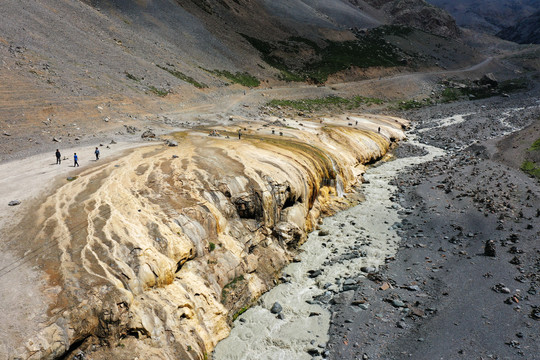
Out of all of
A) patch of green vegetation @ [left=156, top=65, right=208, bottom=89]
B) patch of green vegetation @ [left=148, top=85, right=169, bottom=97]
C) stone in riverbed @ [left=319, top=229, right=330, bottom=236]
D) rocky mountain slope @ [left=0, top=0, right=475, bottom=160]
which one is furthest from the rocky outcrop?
stone in riverbed @ [left=319, top=229, right=330, bottom=236]

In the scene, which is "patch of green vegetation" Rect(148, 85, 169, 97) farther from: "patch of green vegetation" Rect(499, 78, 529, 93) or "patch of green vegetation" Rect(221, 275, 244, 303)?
"patch of green vegetation" Rect(499, 78, 529, 93)

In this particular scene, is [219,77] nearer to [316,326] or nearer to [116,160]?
[116,160]

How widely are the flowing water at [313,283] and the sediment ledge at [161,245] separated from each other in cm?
97

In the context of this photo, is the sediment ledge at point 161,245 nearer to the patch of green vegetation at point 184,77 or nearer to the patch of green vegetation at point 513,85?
the patch of green vegetation at point 184,77

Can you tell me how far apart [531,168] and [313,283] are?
3327 centimetres

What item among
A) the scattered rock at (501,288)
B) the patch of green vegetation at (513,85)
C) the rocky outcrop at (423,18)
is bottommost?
the scattered rock at (501,288)

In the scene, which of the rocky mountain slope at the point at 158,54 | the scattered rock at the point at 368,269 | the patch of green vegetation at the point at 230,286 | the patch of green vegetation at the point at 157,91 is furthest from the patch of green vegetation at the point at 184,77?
the scattered rock at the point at 368,269

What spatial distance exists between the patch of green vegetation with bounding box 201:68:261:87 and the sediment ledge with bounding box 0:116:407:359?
51.2 m

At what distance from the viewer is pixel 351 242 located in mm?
26500

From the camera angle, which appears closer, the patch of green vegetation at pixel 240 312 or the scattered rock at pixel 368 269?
the patch of green vegetation at pixel 240 312

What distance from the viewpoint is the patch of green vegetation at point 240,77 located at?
78.5 m

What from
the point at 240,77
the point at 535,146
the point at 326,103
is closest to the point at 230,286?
the point at 535,146

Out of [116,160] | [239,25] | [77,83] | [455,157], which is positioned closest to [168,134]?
[116,160]

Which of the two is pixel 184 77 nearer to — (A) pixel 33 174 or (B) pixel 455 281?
(A) pixel 33 174
